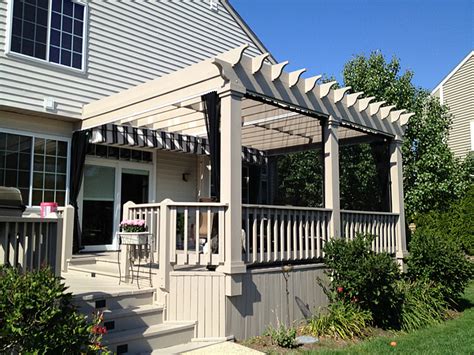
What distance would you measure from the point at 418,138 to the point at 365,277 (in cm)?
645

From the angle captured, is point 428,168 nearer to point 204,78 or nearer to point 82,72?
point 204,78

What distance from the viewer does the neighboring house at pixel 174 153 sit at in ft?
17.2

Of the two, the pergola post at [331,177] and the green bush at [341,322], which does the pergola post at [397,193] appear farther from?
the green bush at [341,322]

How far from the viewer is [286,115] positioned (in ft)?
25.5

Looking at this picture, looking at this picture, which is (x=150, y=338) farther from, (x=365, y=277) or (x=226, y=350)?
(x=365, y=277)

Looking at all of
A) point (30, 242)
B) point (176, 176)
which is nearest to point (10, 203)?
point (30, 242)

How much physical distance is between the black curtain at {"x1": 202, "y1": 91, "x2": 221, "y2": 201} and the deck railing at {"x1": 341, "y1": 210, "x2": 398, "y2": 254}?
2.69 m

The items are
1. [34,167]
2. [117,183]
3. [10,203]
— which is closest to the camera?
[10,203]

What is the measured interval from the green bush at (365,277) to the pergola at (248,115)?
0.64 meters

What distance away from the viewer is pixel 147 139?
28.3ft

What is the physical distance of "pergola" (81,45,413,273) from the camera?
5.38 m

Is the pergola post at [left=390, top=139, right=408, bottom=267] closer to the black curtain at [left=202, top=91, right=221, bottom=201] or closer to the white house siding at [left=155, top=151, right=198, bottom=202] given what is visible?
the white house siding at [left=155, top=151, right=198, bottom=202]

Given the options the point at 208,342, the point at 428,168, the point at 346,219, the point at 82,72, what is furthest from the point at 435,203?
the point at 82,72

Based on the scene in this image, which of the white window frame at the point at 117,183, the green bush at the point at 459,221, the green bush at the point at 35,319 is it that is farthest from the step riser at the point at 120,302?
the green bush at the point at 459,221
